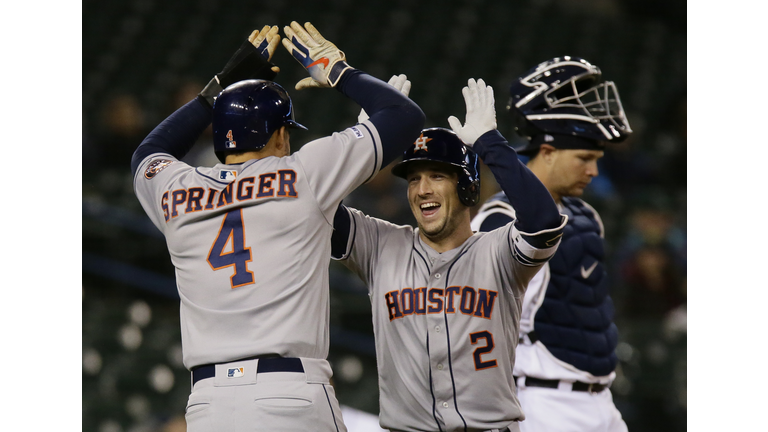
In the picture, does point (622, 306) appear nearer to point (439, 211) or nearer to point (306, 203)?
point (439, 211)

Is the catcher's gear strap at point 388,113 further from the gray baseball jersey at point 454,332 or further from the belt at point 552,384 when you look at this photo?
the belt at point 552,384

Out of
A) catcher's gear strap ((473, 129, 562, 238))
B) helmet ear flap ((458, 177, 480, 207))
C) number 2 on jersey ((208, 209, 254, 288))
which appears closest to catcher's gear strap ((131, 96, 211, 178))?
number 2 on jersey ((208, 209, 254, 288))

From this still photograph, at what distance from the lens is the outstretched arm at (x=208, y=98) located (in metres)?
3.22

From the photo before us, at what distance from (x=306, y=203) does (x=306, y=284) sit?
0.28 meters

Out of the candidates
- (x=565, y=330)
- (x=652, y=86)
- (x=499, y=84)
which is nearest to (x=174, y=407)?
(x=565, y=330)

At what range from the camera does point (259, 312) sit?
8.63 ft

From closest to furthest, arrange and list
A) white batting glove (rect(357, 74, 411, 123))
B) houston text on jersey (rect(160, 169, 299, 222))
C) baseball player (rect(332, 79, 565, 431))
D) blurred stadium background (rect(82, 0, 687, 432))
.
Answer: houston text on jersey (rect(160, 169, 299, 222)) < baseball player (rect(332, 79, 565, 431)) < white batting glove (rect(357, 74, 411, 123)) < blurred stadium background (rect(82, 0, 687, 432))

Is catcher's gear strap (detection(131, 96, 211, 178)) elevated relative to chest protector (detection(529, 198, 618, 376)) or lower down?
elevated

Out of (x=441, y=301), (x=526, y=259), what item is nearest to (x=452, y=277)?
(x=441, y=301)

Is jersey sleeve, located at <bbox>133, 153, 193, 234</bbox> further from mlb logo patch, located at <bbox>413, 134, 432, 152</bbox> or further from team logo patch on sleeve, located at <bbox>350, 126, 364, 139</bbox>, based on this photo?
mlb logo patch, located at <bbox>413, 134, 432, 152</bbox>

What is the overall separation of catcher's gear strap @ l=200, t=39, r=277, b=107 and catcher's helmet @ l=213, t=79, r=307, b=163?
34 centimetres

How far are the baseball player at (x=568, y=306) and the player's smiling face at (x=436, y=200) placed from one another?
0.35 metres

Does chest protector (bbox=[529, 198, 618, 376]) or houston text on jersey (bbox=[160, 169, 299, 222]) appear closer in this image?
houston text on jersey (bbox=[160, 169, 299, 222])

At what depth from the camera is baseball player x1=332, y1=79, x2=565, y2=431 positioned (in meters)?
2.93
